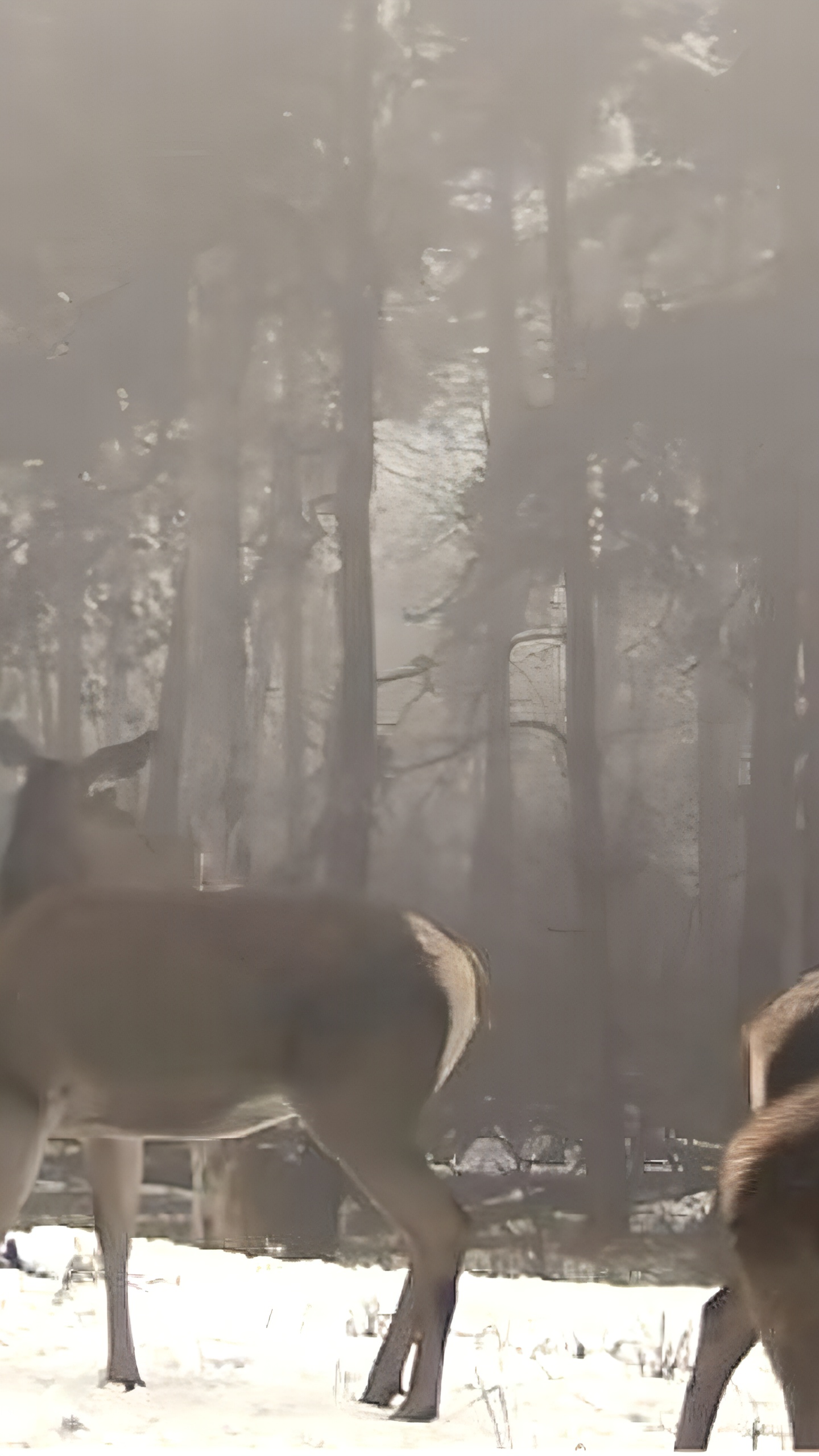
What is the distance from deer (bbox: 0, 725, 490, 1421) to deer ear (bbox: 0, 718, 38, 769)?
0.20 m

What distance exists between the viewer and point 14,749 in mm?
2094

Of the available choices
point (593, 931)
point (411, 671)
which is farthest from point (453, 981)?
point (411, 671)

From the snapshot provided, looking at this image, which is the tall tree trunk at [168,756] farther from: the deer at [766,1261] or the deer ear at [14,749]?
the deer at [766,1261]

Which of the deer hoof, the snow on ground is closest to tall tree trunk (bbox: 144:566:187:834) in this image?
the snow on ground

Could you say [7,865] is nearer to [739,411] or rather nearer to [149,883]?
[149,883]

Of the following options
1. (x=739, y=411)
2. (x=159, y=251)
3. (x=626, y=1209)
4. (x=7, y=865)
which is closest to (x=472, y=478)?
(x=739, y=411)

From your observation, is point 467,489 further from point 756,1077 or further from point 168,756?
point 756,1077

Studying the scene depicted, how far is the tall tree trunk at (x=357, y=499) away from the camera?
2047mm

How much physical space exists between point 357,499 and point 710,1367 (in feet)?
4.32

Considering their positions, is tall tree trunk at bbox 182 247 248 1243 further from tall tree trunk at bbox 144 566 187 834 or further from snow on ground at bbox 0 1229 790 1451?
snow on ground at bbox 0 1229 790 1451

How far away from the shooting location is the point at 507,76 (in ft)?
7.22

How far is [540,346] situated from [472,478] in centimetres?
25

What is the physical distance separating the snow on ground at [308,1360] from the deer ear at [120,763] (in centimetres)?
67

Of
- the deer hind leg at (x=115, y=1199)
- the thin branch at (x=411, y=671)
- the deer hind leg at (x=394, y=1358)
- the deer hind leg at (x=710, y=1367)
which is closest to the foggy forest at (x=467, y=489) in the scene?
the thin branch at (x=411, y=671)
